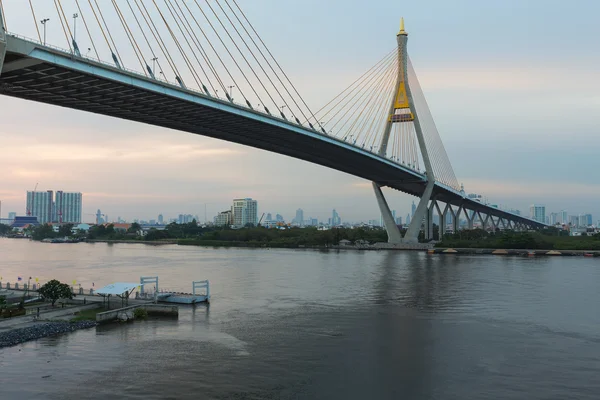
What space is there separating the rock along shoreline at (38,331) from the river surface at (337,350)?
15.3 inches

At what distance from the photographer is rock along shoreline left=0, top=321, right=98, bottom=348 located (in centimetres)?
1316

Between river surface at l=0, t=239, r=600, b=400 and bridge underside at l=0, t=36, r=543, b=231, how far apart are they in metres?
8.30

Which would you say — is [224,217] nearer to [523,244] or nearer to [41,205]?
[41,205]

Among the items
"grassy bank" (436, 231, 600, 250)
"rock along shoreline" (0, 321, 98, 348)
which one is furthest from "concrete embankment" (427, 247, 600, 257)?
"rock along shoreline" (0, 321, 98, 348)

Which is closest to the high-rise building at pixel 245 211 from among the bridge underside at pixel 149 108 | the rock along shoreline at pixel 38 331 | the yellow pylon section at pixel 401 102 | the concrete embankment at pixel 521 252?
the concrete embankment at pixel 521 252

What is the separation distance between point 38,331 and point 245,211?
168 metres

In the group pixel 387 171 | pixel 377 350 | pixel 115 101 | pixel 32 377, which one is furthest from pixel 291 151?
pixel 32 377

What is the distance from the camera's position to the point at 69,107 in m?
22.1

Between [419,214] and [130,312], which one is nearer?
[130,312]

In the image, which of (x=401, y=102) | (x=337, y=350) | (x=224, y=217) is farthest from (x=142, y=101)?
(x=224, y=217)

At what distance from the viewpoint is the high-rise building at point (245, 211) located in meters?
180

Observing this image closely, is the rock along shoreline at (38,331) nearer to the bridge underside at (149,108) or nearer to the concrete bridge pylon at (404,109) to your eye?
the bridge underside at (149,108)

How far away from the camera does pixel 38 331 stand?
1401 cm

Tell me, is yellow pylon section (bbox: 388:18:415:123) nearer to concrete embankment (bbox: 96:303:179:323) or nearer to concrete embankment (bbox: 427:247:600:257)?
concrete embankment (bbox: 427:247:600:257)
